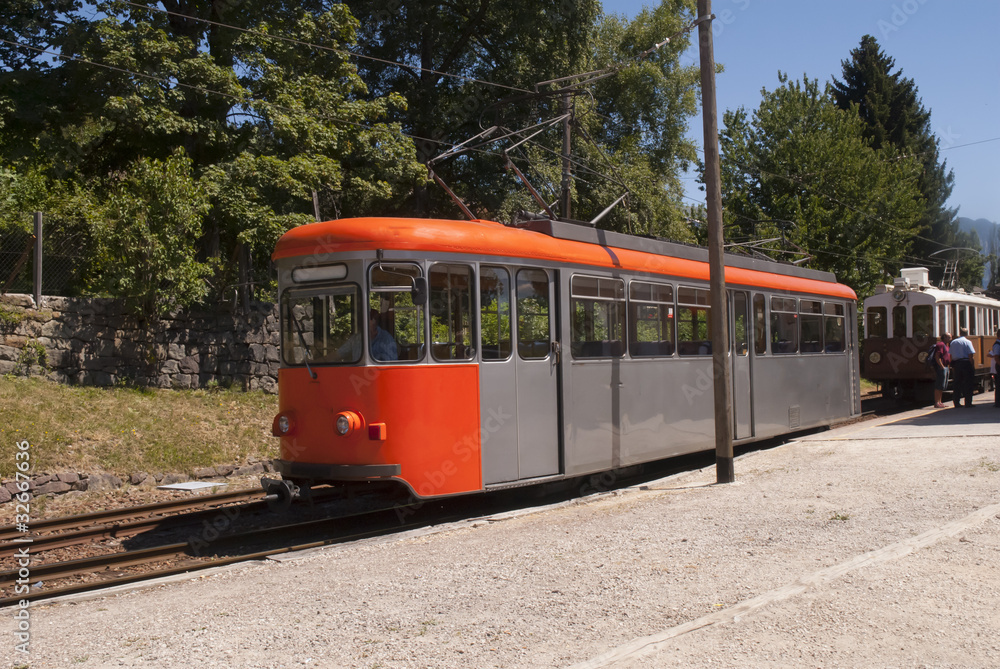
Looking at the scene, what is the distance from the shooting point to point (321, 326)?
840 centimetres

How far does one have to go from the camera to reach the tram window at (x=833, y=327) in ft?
51.1

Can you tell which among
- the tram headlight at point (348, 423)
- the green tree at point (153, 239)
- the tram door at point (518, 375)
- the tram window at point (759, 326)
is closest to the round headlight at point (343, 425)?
the tram headlight at point (348, 423)

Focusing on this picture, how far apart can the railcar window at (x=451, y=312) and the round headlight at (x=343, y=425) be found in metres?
1.03

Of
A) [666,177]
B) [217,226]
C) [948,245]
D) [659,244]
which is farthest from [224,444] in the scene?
[948,245]

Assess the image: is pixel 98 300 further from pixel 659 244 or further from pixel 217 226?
pixel 659 244

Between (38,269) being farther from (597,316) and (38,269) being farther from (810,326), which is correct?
(810,326)

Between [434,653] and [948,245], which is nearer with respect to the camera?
[434,653]

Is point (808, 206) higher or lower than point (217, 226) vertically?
higher

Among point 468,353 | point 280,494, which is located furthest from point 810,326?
point 280,494

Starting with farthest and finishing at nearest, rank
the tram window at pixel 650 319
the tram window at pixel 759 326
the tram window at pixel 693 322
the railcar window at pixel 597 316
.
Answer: the tram window at pixel 759 326
the tram window at pixel 693 322
the tram window at pixel 650 319
the railcar window at pixel 597 316

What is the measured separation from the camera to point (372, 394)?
8008 millimetres

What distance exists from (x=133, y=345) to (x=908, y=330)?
60.6 ft

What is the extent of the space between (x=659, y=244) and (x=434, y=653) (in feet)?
25.1

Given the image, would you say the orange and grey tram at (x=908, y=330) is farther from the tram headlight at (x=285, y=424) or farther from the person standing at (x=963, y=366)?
the tram headlight at (x=285, y=424)
